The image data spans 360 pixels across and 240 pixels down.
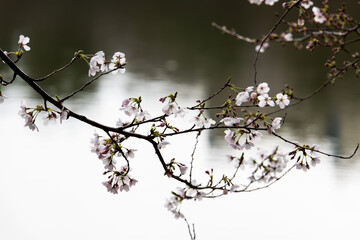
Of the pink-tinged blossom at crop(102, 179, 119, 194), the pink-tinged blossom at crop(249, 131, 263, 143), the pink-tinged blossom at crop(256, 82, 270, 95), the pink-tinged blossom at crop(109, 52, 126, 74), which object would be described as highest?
the pink-tinged blossom at crop(109, 52, 126, 74)

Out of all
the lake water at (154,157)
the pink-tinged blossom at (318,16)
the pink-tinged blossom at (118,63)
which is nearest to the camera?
the pink-tinged blossom at (118,63)

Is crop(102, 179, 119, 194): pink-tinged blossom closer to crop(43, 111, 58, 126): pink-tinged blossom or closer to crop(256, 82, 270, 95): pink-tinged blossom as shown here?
crop(43, 111, 58, 126): pink-tinged blossom

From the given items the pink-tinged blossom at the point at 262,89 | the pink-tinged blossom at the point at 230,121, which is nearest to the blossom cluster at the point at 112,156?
the pink-tinged blossom at the point at 230,121

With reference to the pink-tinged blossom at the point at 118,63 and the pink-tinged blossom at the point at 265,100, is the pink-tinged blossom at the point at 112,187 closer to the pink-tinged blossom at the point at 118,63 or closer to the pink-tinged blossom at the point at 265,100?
the pink-tinged blossom at the point at 118,63

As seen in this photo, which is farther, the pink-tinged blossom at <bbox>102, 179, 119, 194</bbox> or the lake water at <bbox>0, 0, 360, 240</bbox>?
the lake water at <bbox>0, 0, 360, 240</bbox>

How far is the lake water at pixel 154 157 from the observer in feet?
18.3

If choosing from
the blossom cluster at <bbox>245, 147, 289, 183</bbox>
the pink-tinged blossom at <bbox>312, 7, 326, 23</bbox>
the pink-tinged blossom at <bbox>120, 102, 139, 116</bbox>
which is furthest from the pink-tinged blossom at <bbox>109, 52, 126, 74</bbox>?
the pink-tinged blossom at <bbox>312, 7, 326, 23</bbox>

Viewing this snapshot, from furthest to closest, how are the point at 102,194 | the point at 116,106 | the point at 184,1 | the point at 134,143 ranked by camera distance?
the point at 184,1 < the point at 116,106 < the point at 134,143 < the point at 102,194

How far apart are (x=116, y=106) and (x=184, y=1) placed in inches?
537

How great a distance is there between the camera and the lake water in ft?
18.3

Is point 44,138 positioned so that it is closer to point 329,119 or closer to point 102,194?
point 102,194

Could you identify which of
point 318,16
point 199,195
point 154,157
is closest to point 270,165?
point 199,195

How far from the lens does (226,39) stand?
16297mm

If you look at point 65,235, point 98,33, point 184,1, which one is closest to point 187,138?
point 65,235
